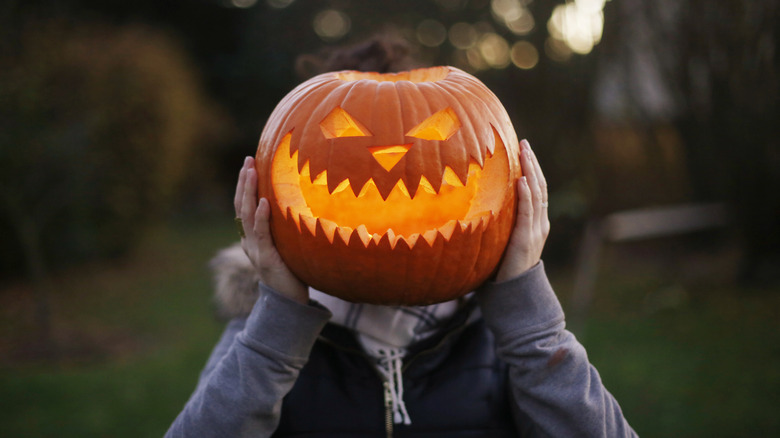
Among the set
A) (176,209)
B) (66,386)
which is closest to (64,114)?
(66,386)

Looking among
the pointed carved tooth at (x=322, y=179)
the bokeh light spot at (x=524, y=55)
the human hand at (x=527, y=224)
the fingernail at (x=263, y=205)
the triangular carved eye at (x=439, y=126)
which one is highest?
the bokeh light spot at (x=524, y=55)

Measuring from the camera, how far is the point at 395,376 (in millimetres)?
1780

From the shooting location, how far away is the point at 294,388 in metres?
1.80

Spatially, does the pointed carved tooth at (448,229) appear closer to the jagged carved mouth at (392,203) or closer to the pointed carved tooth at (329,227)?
the jagged carved mouth at (392,203)

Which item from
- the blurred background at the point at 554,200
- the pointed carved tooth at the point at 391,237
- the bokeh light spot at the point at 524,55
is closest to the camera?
the pointed carved tooth at the point at 391,237

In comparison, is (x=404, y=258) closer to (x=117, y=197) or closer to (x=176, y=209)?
(x=117, y=197)

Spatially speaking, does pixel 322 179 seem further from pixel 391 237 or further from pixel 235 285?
pixel 235 285

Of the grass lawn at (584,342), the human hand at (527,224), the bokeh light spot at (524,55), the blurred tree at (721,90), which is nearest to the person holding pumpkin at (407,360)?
the human hand at (527,224)

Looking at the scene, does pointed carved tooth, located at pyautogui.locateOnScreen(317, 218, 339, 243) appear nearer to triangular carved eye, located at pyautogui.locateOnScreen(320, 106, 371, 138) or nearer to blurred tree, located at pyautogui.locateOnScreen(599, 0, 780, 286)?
triangular carved eye, located at pyautogui.locateOnScreen(320, 106, 371, 138)

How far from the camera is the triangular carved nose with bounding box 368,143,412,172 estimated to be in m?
1.57

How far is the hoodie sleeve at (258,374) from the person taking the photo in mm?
1611

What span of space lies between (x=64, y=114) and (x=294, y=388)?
21.7 ft

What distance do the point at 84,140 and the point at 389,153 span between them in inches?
255

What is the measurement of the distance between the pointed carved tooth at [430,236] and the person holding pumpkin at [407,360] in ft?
0.26
